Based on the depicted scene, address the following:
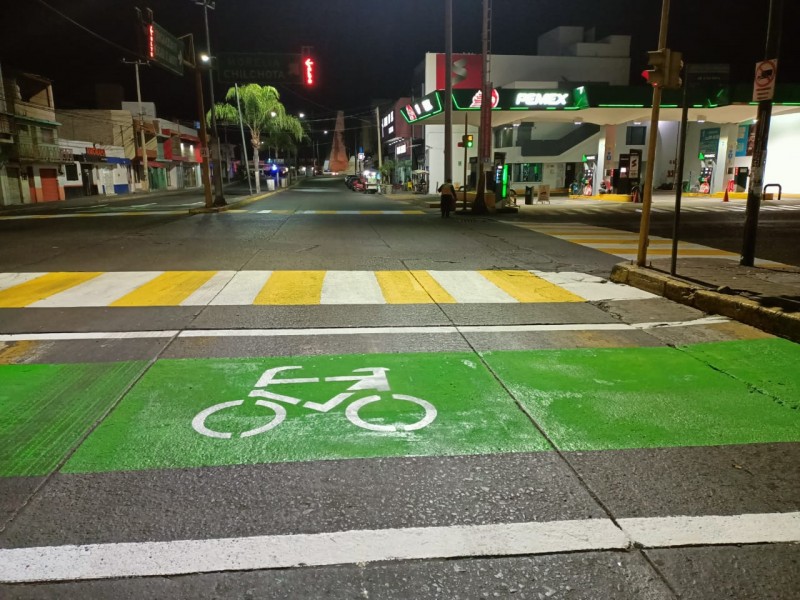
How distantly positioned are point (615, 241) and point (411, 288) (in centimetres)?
804

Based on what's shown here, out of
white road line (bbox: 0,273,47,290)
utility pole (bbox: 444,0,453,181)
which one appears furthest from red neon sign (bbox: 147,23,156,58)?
utility pole (bbox: 444,0,453,181)

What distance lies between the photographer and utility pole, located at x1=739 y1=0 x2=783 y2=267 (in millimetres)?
8604

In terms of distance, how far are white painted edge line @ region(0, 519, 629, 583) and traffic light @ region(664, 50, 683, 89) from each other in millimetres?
7831

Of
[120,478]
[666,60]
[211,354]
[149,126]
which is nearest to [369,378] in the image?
[211,354]

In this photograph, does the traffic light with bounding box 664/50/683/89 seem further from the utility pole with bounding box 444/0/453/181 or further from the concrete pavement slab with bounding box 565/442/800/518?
the utility pole with bounding box 444/0/453/181

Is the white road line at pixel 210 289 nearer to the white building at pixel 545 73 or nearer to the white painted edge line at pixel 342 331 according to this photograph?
the white painted edge line at pixel 342 331

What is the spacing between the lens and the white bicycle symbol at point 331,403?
4.05 metres

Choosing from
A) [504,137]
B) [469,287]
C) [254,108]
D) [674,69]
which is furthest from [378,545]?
[254,108]

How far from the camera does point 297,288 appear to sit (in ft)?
29.0

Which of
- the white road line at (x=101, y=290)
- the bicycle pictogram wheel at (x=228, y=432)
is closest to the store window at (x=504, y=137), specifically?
the white road line at (x=101, y=290)

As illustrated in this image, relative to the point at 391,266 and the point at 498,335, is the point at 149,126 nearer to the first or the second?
the point at 391,266

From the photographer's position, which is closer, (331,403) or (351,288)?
(331,403)

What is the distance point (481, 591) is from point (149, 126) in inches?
2802

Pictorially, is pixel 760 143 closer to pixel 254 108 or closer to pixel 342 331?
pixel 342 331
